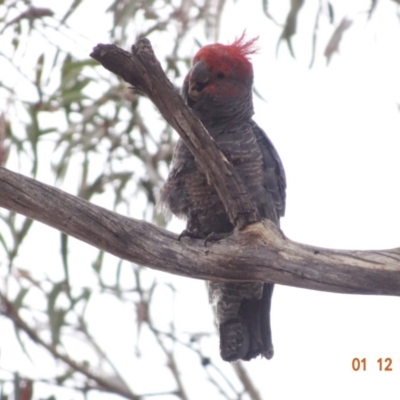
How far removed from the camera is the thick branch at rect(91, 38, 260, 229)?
225 centimetres

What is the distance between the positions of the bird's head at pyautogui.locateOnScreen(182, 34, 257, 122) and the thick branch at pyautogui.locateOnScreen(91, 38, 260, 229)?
741 millimetres

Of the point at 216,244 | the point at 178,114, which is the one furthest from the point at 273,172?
the point at 178,114

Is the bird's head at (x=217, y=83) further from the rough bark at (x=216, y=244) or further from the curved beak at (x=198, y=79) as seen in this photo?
the rough bark at (x=216, y=244)

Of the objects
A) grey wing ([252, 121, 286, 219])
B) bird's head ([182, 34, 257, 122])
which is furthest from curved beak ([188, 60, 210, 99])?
grey wing ([252, 121, 286, 219])

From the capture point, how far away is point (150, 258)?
2.52 meters

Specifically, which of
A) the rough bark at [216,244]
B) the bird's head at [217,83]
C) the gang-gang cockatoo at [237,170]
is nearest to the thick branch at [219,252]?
the rough bark at [216,244]

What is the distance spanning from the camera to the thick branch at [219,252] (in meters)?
2.43

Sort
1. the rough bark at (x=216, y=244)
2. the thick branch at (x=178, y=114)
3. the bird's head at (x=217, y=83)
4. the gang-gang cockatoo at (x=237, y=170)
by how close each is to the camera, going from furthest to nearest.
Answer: the bird's head at (x=217, y=83), the gang-gang cockatoo at (x=237, y=170), the rough bark at (x=216, y=244), the thick branch at (x=178, y=114)

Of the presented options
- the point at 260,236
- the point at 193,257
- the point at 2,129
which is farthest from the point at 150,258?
the point at 2,129

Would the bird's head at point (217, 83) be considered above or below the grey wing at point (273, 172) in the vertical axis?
above

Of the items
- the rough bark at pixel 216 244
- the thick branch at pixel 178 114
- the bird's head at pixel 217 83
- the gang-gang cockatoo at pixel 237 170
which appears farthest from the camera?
the bird's head at pixel 217 83

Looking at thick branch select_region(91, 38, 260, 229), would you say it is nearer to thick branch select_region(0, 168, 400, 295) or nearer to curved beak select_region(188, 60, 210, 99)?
thick branch select_region(0, 168, 400, 295)

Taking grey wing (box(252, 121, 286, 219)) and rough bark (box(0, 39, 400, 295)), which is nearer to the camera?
rough bark (box(0, 39, 400, 295))

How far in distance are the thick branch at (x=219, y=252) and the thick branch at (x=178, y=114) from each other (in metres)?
0.10
